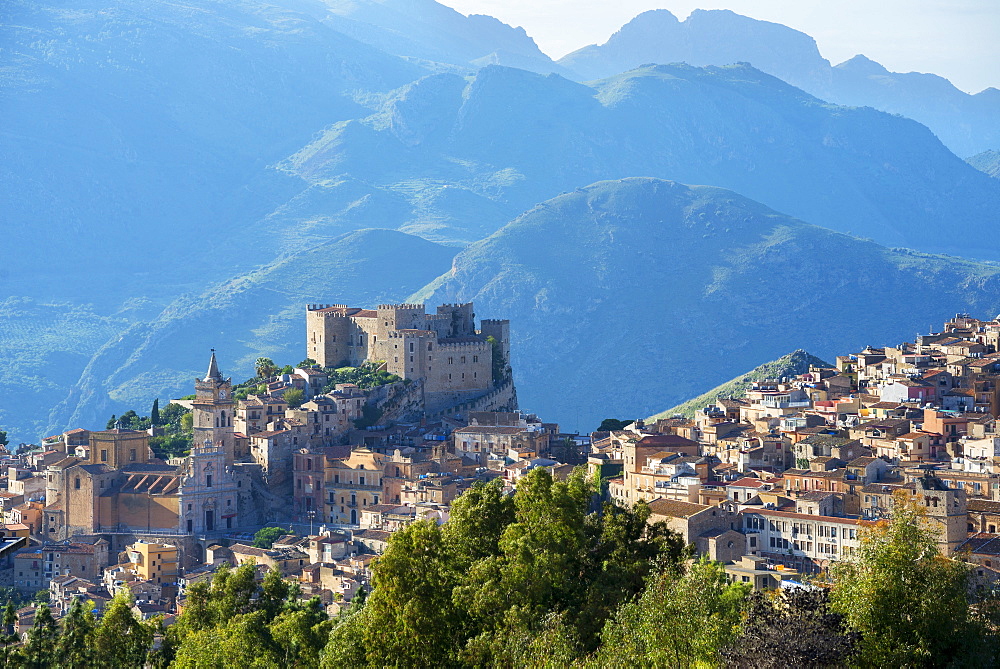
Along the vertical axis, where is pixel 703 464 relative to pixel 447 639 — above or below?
above

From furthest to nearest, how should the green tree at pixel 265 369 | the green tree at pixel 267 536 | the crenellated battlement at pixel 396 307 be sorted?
the green tree at pixel 265 369, the crenellated battlement at pixel 396 307, the green tree at pixel 267 536

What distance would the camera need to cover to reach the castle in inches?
3440

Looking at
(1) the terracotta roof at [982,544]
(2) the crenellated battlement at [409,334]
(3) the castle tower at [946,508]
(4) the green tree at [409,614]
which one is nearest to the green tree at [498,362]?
(2) the crenellated battlement at [409,334]

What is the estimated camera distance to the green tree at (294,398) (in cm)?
8338

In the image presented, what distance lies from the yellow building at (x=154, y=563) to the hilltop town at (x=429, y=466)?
0.28 feet

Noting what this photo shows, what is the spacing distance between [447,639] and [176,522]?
46.0m

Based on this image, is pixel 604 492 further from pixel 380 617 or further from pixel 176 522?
pixel 380 617

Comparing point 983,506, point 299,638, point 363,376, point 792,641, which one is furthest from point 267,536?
point 792,641

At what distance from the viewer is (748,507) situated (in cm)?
5622

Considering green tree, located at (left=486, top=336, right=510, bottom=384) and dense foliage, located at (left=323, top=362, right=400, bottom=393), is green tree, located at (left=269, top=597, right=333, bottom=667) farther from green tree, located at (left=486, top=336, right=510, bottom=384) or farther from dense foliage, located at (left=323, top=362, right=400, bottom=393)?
green tree, located at (left=486, top=336, right=510, bottom=384)

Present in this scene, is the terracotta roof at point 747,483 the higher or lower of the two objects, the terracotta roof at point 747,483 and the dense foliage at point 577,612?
the higher

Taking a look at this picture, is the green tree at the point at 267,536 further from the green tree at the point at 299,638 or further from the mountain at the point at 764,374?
the mountain at the point at 764,374

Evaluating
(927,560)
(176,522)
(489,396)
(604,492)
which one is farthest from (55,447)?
(927,560)

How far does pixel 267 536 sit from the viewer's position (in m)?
70.9
